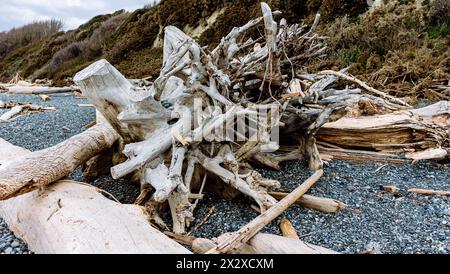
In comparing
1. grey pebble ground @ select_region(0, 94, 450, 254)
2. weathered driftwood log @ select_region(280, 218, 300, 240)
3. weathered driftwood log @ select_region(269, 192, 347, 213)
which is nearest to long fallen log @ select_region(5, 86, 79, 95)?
grey pebble ground @ select_region(0, 94, 450, 254)

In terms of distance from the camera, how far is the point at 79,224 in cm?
249

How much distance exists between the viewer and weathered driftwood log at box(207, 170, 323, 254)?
2338 mm

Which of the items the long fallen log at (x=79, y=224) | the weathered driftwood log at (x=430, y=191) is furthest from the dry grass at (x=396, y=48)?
the long fallen log at (x=79, y=224)

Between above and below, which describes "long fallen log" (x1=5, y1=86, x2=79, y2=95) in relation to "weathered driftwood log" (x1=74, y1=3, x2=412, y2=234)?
below

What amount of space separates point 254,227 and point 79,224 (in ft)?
3.84

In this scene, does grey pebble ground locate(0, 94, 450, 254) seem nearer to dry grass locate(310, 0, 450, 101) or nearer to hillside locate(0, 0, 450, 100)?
dry grass locate(310, 0, 450, 101)

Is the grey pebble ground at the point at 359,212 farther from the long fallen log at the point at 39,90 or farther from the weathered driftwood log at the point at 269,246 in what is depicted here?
the long fallen log at the point at 39,90

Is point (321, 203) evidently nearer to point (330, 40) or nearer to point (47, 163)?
point (47, 163)

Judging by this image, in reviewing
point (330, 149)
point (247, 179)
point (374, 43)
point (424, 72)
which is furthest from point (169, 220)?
point (374, 43)

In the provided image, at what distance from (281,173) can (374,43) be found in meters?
6.69

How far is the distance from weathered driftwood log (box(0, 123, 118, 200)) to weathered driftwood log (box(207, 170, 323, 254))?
1547 mm

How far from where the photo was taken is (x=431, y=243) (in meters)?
2.64
